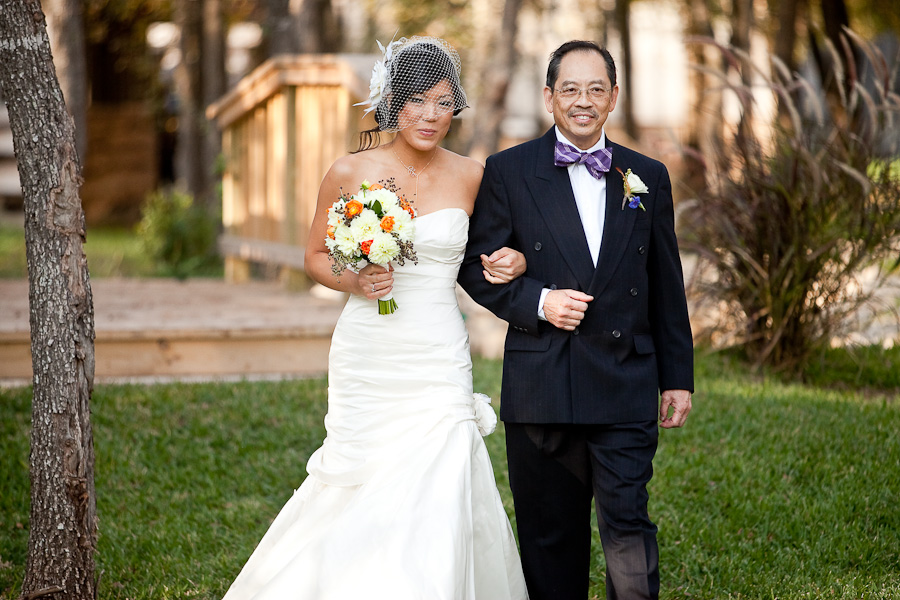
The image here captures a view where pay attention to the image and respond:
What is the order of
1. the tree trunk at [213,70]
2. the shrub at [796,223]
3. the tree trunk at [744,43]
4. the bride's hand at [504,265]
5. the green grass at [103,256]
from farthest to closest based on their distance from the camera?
the tree trunk at [213,70] → the green grass at [103,256] → the tree trunk at [744,43] → the shrub at [796,223] → the bride's hand at [504,265]

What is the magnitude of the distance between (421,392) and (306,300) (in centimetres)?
554

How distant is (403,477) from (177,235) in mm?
9812

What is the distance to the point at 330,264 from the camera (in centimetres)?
382

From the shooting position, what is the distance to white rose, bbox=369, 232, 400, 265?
335 cm

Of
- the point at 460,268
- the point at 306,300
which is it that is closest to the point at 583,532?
the point at 460,268

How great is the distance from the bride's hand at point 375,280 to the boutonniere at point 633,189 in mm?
908

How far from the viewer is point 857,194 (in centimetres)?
648

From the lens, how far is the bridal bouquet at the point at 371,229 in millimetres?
3357

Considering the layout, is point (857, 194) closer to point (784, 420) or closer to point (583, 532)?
point (784, 420)

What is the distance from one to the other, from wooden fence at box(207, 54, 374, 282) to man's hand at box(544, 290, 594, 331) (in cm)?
460

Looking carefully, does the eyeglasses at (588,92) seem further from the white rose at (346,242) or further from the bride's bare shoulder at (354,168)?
the white rose at (346,242)

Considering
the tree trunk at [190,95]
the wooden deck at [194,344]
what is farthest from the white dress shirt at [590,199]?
the tree trunk at [190,95]

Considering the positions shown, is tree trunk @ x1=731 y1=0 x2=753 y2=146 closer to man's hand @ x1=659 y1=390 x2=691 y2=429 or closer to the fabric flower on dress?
man's hand @ x1=659 y1=390 x2=691 y2=429

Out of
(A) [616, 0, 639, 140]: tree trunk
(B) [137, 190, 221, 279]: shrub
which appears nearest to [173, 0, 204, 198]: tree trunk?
(B) [137, 190, 221, 279]: shrub
